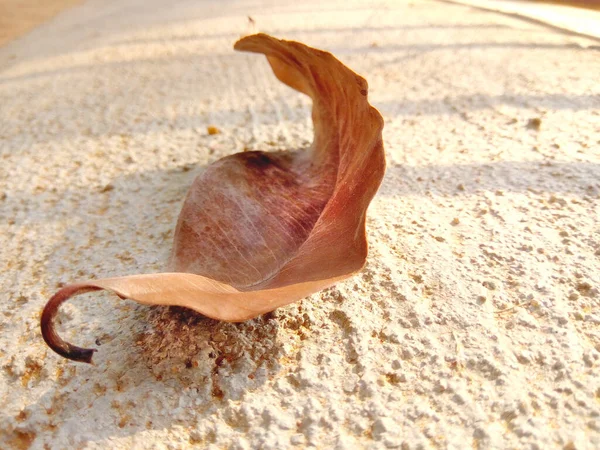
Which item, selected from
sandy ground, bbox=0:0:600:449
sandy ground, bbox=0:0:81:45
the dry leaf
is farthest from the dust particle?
sandy ground, bbox=0:0:81:45

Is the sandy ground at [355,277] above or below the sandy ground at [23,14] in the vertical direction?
below

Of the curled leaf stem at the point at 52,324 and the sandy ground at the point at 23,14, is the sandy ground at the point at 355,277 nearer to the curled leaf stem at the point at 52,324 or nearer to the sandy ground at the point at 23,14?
the curled leaf stem at the point at 52,324

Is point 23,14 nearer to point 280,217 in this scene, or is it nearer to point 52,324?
point 280,217

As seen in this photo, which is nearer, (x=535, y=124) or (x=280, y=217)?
(x=280, y=217)

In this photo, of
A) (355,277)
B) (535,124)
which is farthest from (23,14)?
(355,277)

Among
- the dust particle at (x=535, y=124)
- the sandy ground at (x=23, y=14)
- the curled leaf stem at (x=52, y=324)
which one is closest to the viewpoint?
the curled leaf stem at (x=52, y=324)

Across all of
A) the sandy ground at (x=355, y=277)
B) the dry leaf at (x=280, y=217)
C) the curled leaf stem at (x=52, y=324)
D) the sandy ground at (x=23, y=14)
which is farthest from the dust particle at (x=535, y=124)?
the sandy ground at (x=23, y=14)

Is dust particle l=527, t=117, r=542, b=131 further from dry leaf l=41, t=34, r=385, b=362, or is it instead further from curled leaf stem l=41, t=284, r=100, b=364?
curled leaf stem l=41, t=284, r=100, b=364

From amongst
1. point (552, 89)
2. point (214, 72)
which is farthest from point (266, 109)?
point (552, 89)
